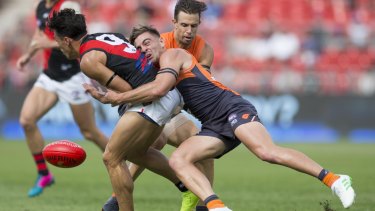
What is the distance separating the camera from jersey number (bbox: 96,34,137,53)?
768 cm

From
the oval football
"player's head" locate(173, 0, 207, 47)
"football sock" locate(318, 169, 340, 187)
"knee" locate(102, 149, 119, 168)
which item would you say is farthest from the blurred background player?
"football sock" locate(318, 169, 340, 187)

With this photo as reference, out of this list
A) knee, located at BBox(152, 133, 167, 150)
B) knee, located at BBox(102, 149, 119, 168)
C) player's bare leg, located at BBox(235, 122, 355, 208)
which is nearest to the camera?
player's bare leg, located at BBox(235, 122, 355, 208)

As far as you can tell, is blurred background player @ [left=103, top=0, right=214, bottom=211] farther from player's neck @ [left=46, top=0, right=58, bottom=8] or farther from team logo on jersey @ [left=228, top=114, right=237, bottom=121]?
player's neck @ [left=46, top=0, right=58, bottom=8]

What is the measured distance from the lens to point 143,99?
7.45 meters

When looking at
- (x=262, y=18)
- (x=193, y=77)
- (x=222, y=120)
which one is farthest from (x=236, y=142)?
(x=262, y=18)

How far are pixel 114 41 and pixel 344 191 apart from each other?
265 centimetres

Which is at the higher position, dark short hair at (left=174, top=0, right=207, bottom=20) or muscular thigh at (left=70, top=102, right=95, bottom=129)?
dark short hair at (left=174, top=0, right=207, bottom=20)

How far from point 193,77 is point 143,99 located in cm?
70

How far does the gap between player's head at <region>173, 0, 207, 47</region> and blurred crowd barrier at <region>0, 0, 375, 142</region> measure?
1233cm

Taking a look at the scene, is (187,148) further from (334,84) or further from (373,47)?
(373,47)

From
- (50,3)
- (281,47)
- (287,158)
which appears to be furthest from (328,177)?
(281,47)

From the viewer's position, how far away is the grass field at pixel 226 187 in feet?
31.0

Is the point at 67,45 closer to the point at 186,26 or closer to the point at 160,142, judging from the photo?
the point at 186,26

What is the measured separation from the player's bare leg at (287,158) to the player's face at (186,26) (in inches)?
60.5
